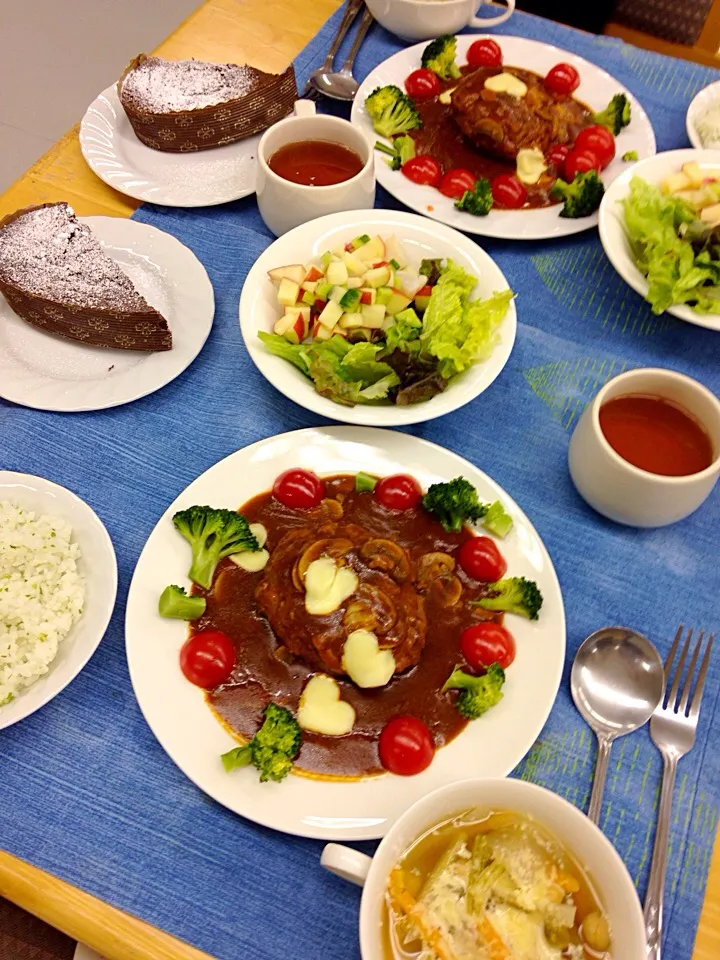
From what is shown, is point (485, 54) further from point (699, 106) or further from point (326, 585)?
point (326, 585)

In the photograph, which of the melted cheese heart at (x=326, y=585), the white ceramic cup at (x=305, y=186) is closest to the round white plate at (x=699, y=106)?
the white ceramic cup at (x=305, y=186)

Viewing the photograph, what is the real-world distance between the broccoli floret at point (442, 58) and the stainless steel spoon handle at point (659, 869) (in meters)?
2.87

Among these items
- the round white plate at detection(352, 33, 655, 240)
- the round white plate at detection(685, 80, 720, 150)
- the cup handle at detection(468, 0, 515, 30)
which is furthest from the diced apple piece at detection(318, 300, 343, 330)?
the cup handle at detection(468, 0, 515, 30)

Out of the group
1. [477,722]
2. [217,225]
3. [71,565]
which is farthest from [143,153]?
[477,722]

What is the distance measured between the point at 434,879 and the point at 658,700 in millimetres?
803

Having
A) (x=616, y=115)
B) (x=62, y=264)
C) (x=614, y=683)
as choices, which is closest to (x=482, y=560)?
(x=614, y=683)

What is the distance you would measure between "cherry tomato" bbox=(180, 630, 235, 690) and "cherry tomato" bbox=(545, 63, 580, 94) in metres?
2.75

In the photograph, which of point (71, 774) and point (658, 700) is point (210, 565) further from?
point (658, 700)

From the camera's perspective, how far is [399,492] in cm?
219

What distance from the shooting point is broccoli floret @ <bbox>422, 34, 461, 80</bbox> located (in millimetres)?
3268

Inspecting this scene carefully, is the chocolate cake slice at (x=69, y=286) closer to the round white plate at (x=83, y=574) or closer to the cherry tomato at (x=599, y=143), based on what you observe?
the round white plate at (x=83, y=574)

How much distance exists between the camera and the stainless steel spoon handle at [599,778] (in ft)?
6.01

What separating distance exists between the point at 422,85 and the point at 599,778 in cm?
282

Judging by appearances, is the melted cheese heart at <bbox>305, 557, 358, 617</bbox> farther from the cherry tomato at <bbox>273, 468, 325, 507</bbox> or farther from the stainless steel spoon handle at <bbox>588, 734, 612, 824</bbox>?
the stainless steel spoon handle at <bbox>588, 734, 612, 824</bbox>
